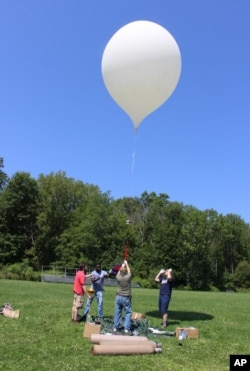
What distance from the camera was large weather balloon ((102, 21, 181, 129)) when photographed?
11062 mm

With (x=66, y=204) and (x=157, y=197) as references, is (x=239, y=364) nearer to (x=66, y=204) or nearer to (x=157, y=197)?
(x=66, y=204)

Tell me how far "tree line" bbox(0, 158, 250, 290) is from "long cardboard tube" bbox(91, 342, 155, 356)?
50987 millimetres

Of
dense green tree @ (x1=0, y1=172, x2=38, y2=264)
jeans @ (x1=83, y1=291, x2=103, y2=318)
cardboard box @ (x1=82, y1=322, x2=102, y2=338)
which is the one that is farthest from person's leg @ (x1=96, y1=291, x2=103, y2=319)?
dense green tree @ (x1=0, y1=172, x2=38, y2=264)

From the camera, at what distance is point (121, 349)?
9500mm

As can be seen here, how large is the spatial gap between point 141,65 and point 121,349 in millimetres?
6557

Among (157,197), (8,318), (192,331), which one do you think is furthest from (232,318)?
(157,197)

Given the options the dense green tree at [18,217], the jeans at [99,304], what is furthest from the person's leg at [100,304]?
the dense green tree at [18,217]

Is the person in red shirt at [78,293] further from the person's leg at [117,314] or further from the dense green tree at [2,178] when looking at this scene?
the dense green tree at [2,178]

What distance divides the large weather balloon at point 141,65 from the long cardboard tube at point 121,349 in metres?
5.76

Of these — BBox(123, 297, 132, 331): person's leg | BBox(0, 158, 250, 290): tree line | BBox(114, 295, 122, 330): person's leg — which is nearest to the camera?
BBox(123, 297, 132, 331): person's leg

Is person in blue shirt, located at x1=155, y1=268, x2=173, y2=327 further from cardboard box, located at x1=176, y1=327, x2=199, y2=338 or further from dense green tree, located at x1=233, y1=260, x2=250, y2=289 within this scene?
dense green tree, located at x1=233, y1=260, x2=250, y2=289

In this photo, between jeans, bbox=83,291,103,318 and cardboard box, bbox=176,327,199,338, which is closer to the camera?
cardboard box, bbox=176,327,199,338

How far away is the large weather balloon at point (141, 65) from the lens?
1106 cm

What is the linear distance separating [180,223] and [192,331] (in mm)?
63102
